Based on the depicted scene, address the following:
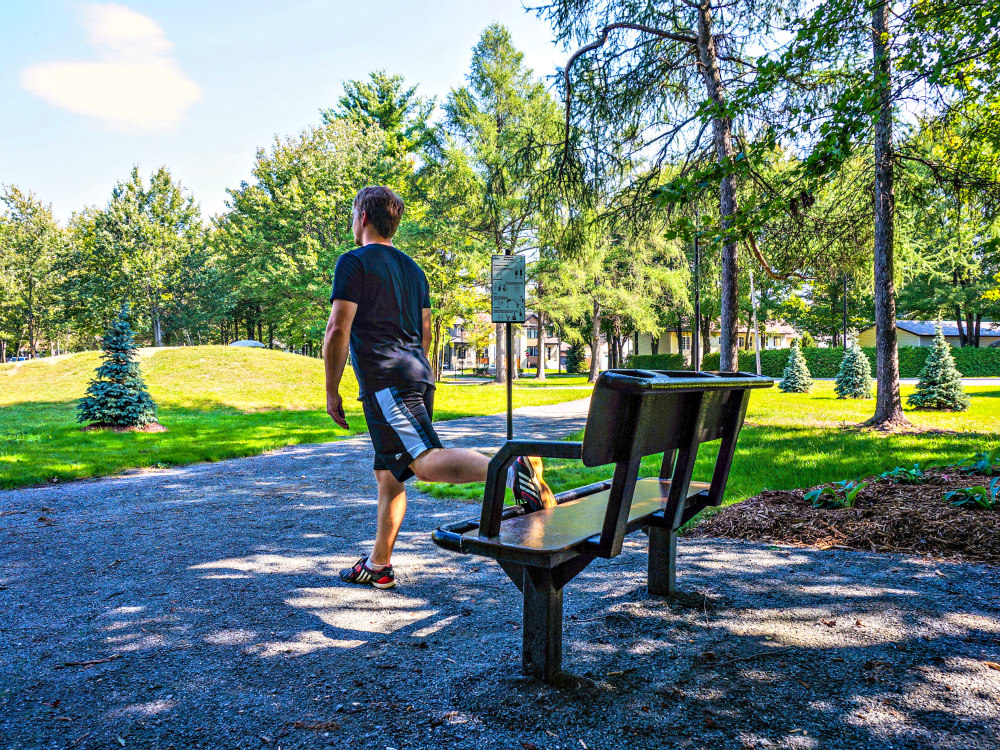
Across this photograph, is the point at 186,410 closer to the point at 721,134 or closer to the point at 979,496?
the point at 721,134

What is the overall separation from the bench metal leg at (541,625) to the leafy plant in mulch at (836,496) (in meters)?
3.36

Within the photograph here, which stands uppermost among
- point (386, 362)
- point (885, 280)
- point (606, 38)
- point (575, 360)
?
point (606, 38)

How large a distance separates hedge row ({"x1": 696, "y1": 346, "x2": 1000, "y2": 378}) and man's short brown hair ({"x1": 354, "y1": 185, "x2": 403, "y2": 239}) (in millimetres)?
34446

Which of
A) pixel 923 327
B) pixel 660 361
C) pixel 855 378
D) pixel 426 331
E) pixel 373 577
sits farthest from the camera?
pixel 923 327

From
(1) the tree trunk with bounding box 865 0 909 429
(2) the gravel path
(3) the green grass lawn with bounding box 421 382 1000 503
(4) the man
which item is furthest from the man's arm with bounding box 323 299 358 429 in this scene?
(1) the tree trunk with bounding box 865 0 909 429

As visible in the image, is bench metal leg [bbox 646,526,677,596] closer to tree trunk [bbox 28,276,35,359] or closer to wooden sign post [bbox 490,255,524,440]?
wooden sign post [bbox 490,255,524,440]

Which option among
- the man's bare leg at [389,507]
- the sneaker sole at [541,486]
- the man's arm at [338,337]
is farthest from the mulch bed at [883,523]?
the man's arm at [338,337]

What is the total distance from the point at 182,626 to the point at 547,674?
1686mm

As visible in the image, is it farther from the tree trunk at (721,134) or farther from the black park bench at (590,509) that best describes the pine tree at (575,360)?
the black park bench at (590,509)

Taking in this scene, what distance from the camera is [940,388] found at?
14906 mm

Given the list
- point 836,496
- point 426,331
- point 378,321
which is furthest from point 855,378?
point 378,321

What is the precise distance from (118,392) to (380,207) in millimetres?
10749

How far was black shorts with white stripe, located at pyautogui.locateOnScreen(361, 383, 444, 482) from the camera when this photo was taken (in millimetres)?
2971

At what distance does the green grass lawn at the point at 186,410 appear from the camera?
8227mm
